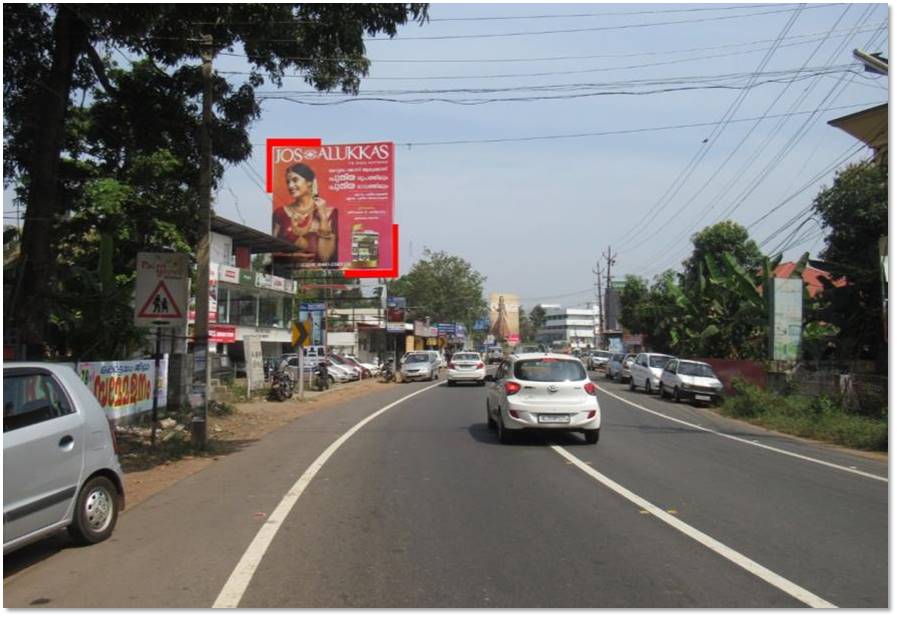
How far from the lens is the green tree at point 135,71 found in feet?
33.2

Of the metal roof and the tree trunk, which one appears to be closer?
the tree trunk

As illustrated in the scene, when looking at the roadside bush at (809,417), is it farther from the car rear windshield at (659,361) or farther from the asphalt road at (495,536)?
the car rear windshield at (659,361)

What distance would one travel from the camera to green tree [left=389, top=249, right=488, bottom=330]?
8588 cm

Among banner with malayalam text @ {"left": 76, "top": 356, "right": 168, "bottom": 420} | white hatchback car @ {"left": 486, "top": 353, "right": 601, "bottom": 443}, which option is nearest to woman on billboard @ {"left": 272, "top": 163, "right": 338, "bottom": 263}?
banner with malayalam text @ {"left": 76, "top": 356, "right": 168, "bottom": 420}

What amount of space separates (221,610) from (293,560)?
1.18 meters

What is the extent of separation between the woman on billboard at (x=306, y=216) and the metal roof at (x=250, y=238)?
98.0 inches

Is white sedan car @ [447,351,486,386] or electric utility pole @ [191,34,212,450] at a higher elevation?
electric utility pole @ [191,34,212,450]

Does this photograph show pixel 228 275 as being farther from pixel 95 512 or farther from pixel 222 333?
pixel 95 512

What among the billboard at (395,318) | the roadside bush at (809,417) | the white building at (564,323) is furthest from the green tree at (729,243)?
the white building at (564,323)

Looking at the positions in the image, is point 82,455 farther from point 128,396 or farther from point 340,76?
point 128,396

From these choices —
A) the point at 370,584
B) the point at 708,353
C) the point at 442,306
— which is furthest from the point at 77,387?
the point at 442,306

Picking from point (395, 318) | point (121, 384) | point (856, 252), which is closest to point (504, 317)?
point (395, 318)

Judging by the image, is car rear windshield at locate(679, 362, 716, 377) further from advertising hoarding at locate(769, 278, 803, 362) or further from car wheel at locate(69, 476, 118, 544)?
car wheel at locate(69, 476, 118, 544)

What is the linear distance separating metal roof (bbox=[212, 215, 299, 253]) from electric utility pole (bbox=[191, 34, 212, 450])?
22757 mm
